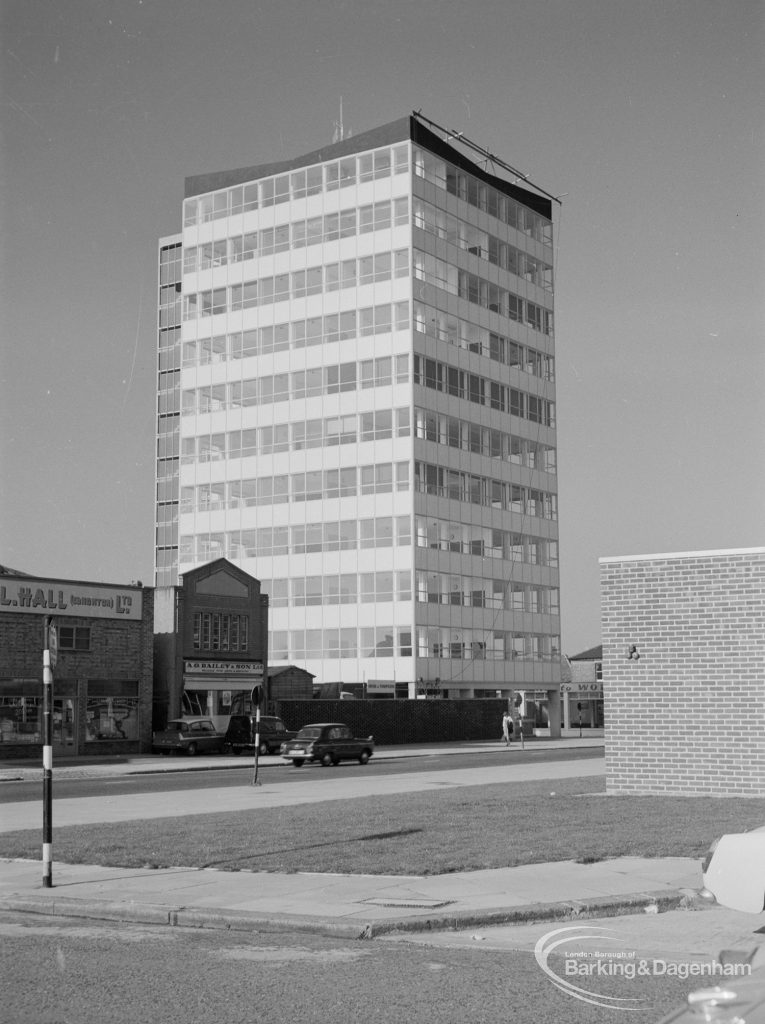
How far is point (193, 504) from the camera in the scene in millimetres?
74125

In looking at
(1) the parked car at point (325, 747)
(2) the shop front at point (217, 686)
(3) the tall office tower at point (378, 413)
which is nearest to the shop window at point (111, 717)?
(2) the shop front at point (217, 686)

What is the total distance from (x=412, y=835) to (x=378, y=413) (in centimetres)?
5320

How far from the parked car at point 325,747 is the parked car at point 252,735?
23.5ft

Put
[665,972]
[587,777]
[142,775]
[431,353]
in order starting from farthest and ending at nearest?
1. [431,353]
2. [142,775]
3. [587,777]
4. [665,972]

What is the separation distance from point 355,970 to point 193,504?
6748 centimetres

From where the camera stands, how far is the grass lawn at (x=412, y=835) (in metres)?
13.0

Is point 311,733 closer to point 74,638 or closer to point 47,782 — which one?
point 74,638

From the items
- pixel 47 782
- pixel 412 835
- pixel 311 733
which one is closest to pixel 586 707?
pixel 311 733

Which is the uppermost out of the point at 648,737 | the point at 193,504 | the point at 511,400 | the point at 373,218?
the point at 373,218

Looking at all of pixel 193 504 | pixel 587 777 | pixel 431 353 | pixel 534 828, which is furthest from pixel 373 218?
pixel 534 828

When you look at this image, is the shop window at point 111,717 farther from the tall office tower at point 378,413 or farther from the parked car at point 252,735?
the tall office tower at point 378,413

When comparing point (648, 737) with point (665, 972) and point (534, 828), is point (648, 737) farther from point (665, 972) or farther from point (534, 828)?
point (665, 972)

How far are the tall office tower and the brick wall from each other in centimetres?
4472

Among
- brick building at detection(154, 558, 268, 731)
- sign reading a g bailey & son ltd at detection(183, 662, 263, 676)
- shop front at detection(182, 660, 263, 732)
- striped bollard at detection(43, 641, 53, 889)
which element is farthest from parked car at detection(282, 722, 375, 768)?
striped bollard at detection(43, 641, 53, 889)
